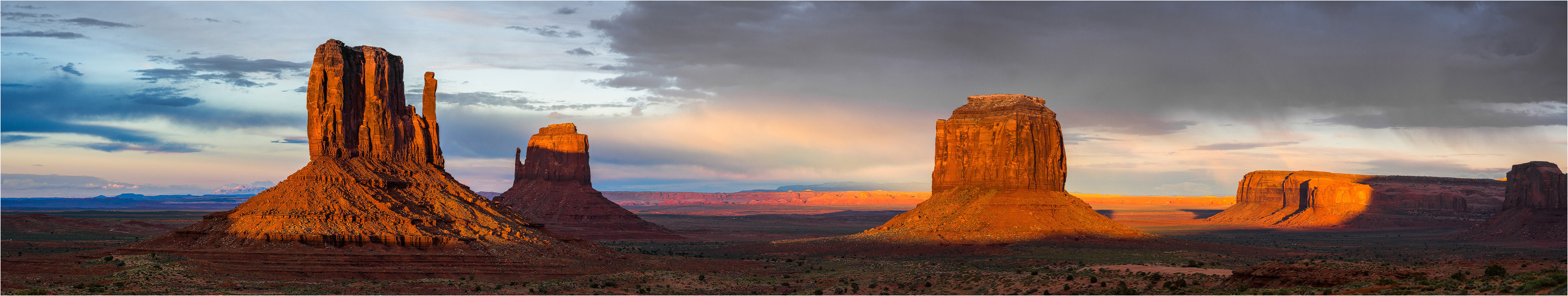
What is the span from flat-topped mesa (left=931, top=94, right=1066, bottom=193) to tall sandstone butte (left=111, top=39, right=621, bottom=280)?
36.4 m

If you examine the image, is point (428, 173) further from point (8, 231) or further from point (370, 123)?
point (8, 231)

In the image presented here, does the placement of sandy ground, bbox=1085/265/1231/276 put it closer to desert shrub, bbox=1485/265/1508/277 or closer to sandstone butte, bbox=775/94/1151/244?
desert shrub, bbox=1485/265/1508/277

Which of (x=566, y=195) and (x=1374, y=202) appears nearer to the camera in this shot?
(x=566, y=195)

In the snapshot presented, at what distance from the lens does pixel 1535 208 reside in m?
102

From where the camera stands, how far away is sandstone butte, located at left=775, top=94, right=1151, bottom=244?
7962 centimetres

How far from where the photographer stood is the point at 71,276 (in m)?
41.9

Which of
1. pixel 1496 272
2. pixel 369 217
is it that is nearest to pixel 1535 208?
pixel 1496 272

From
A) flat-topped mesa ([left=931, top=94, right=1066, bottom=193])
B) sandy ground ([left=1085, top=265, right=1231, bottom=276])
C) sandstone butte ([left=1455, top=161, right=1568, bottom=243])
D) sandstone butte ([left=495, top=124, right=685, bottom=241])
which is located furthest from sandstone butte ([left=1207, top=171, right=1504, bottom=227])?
sandy ground ([left=1085, top=265, right=1231, bottom=276])

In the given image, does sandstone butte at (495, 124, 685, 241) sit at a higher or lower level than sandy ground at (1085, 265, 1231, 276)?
higher

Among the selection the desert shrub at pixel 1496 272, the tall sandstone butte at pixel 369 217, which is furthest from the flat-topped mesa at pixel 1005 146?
the desert shrub at pixel 1496 272

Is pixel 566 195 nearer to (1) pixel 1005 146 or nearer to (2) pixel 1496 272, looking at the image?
(1) pixel 1005 146

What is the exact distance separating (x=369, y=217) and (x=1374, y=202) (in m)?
151

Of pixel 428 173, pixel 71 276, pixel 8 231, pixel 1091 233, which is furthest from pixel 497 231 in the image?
pixel 8 231

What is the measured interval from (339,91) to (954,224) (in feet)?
152
